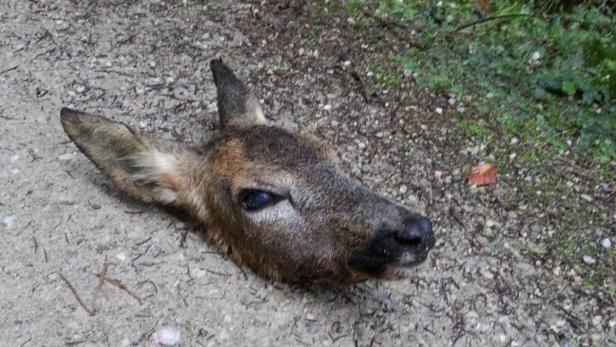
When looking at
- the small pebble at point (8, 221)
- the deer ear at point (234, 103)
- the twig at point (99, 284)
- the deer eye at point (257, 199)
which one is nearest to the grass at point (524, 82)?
the deer ear at point (234, 103)

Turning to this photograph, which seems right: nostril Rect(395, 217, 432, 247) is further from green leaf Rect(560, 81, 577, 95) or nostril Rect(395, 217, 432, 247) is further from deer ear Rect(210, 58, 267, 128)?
green leaf Rect(560, 81, 577, 95)

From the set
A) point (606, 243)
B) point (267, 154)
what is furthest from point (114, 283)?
point (606, 243)

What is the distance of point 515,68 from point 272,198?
4023mm

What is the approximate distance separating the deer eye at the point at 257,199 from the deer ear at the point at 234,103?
104 centimetres

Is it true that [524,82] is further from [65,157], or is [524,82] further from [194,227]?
[65,157]

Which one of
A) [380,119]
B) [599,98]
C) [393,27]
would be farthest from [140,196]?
[599,98]

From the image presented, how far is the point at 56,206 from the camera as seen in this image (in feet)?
16.0

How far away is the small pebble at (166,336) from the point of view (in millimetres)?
4188

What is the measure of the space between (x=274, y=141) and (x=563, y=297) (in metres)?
2.51

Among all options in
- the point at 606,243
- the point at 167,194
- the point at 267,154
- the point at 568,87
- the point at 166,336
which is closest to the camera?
the point at 166,336

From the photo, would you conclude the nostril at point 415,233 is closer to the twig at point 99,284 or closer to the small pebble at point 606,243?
the twig at point 99,284

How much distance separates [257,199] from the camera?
14.6 ft

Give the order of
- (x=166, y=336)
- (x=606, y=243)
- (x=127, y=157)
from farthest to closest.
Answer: (x=606, y=243), (x=127, y=157), (x=166, y=336)

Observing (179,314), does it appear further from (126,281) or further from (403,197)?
(403,197)
